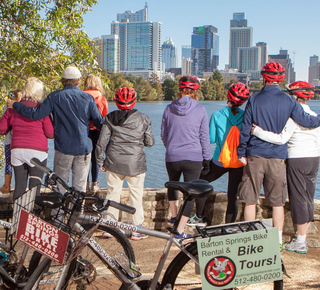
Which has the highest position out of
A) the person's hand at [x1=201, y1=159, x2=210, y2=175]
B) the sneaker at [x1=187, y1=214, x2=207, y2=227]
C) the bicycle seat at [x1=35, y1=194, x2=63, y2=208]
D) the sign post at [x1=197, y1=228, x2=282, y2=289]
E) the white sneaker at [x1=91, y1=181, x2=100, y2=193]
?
the bicycle seat at [x1=35, y1=194, x2=63, y2=208]

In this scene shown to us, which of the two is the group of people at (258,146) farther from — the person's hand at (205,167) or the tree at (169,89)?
the tree at (169,89)

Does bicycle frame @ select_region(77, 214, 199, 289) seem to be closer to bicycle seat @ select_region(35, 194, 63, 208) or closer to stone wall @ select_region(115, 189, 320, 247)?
bicycle seat @ select_region(35, 194, 63, 208)

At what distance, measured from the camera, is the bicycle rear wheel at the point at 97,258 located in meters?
3.22

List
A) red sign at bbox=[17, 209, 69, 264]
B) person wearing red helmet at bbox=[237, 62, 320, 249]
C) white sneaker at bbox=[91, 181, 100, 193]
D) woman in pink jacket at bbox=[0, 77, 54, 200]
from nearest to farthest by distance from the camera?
red sign at bbox=[17, 209, 69, 264], person wearing red helmet at bbox=[237, 62, 320, 249], woman in pink jacket at bbox=[0, 77, 54, 200], white sneaker at bbox=[91, 181, 100, 193]

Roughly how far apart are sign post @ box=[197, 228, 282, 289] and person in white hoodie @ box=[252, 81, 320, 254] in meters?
2.13

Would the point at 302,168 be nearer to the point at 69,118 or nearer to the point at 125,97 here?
the point at 125,97

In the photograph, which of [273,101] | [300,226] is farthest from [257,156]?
[300,226]

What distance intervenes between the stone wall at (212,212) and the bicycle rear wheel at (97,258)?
7.60 feet

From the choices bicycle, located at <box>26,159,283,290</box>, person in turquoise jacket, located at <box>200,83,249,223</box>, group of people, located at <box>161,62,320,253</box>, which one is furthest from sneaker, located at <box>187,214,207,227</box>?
bicycle, located at <box>26,159,283,290</box>

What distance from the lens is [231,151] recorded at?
5152 millimetres

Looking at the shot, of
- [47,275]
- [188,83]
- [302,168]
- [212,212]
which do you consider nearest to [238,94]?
[188,83]

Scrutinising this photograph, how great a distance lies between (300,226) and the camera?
5051mm

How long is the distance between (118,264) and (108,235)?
0.81 ft

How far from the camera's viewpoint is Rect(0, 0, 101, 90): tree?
8.43 metres
